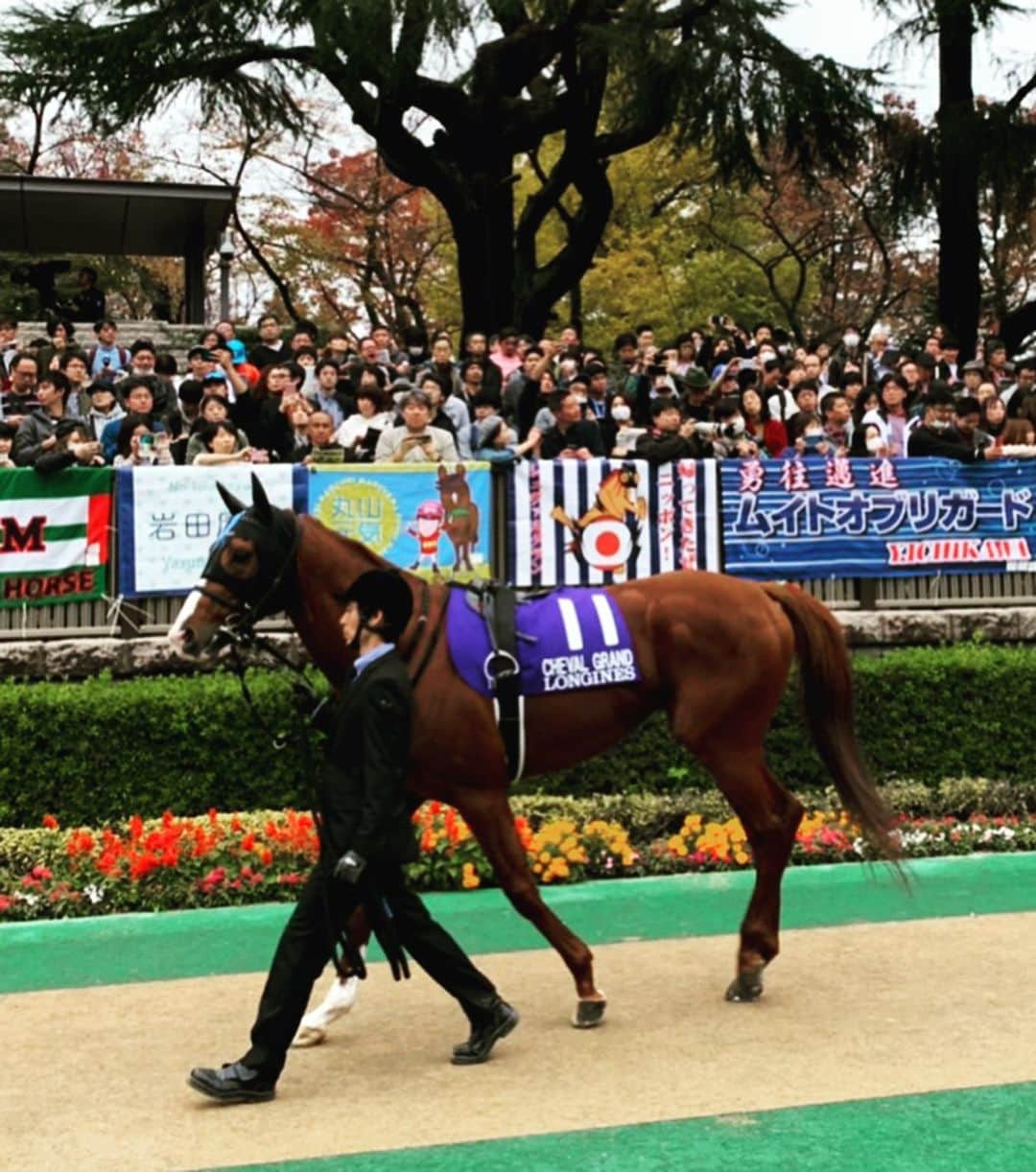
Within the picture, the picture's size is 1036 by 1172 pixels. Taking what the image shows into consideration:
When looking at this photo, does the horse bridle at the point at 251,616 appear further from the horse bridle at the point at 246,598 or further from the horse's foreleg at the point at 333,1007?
the horse's foreleg at the point at 333,1007

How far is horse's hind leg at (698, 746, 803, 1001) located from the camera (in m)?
7.30

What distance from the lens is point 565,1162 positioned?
5.14 meters

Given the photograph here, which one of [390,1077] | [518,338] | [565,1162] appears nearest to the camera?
[565,1162]

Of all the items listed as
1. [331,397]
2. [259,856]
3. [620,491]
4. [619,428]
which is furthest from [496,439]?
[259,856]

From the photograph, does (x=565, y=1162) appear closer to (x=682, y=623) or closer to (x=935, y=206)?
(x=682, y=623)

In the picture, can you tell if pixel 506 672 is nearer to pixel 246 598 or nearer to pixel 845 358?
pixel 246 598

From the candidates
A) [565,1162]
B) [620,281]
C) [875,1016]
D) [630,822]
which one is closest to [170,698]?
[630,822]

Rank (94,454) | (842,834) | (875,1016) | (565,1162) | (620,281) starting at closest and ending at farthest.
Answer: (565,1162) → (875,1016) → (842,834) → (94,454) → (620,281)

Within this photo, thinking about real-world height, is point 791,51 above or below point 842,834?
above

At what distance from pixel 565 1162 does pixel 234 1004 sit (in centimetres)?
252

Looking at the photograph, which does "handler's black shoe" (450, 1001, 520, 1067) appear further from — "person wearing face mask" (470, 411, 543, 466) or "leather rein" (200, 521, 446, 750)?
"person wearing face mask" (470, 411, 543, 466)

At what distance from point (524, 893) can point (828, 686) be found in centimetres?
199

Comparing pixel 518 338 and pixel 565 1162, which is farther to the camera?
pixel 518 338

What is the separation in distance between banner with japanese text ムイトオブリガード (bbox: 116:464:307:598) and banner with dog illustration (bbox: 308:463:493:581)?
303 millimetres
